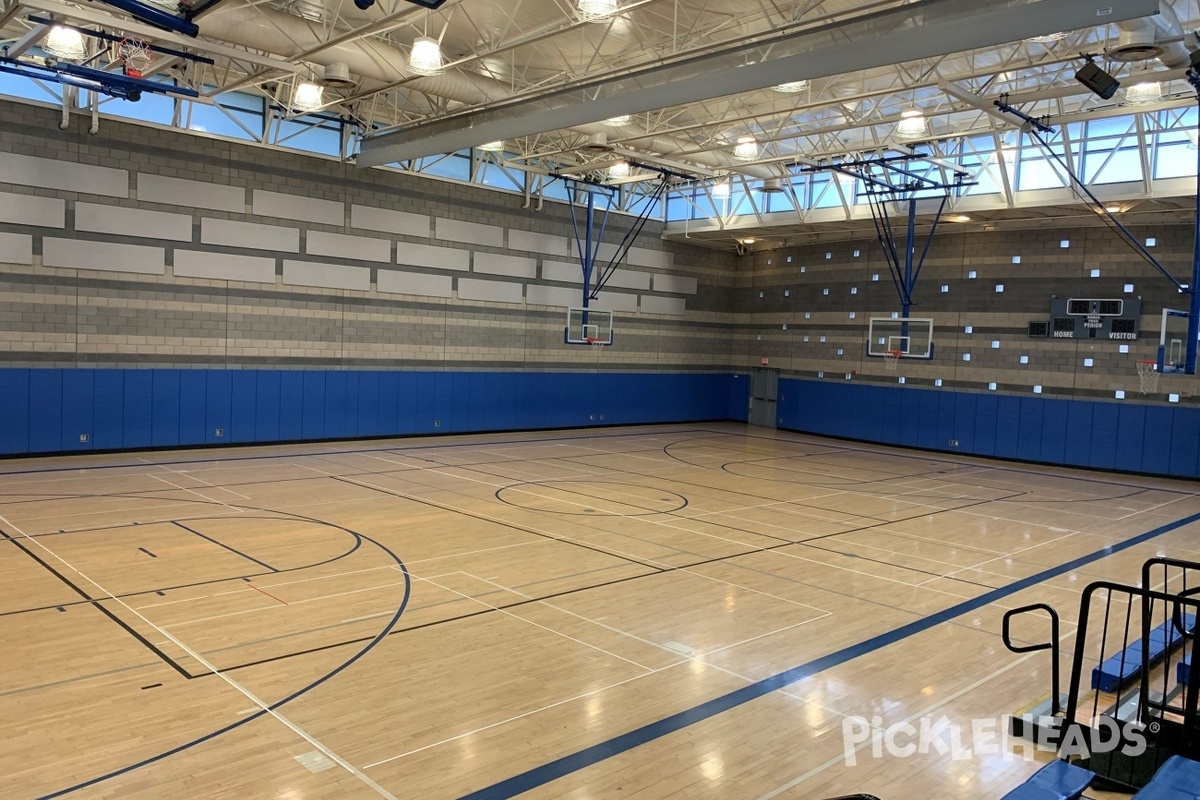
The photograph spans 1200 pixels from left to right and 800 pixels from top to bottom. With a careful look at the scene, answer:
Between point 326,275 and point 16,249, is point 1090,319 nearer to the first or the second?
point 326,275

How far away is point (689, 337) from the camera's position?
32312 mm

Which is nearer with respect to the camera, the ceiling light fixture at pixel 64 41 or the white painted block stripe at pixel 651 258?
the ceiling light fixture at pixel 64 41

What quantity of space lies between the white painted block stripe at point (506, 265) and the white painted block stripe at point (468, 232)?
1.32 ft

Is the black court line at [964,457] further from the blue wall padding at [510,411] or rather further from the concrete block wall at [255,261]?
the concrete block wall at [255,261]

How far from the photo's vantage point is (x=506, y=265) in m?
26.1

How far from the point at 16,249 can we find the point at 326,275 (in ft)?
21.9

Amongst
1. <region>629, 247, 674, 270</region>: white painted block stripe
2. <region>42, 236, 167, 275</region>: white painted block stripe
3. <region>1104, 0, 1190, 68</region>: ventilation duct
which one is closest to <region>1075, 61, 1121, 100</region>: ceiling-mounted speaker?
<region>1104, 0, 1190, 68</region>: ventilation duct

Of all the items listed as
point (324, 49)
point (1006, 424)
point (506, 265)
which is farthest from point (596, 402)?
point (324, 49)

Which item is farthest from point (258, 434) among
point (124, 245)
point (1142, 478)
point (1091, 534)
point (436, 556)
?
point (1142, 478)

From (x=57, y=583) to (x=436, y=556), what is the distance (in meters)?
4.22

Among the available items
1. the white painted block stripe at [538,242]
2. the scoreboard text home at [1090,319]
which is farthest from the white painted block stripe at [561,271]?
the scoreboard text home at [1090,319]

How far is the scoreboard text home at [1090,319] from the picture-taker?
23.1 meters

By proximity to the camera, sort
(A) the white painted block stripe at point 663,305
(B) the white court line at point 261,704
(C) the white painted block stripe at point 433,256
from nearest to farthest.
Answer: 1. (B) the white court line at point 261,704
2. (C) the white painted block stripe at point 433,256
3. (A) the white painted block stripe at point 663,305

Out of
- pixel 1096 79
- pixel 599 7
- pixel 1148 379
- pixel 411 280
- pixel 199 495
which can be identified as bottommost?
pixel 199 495
